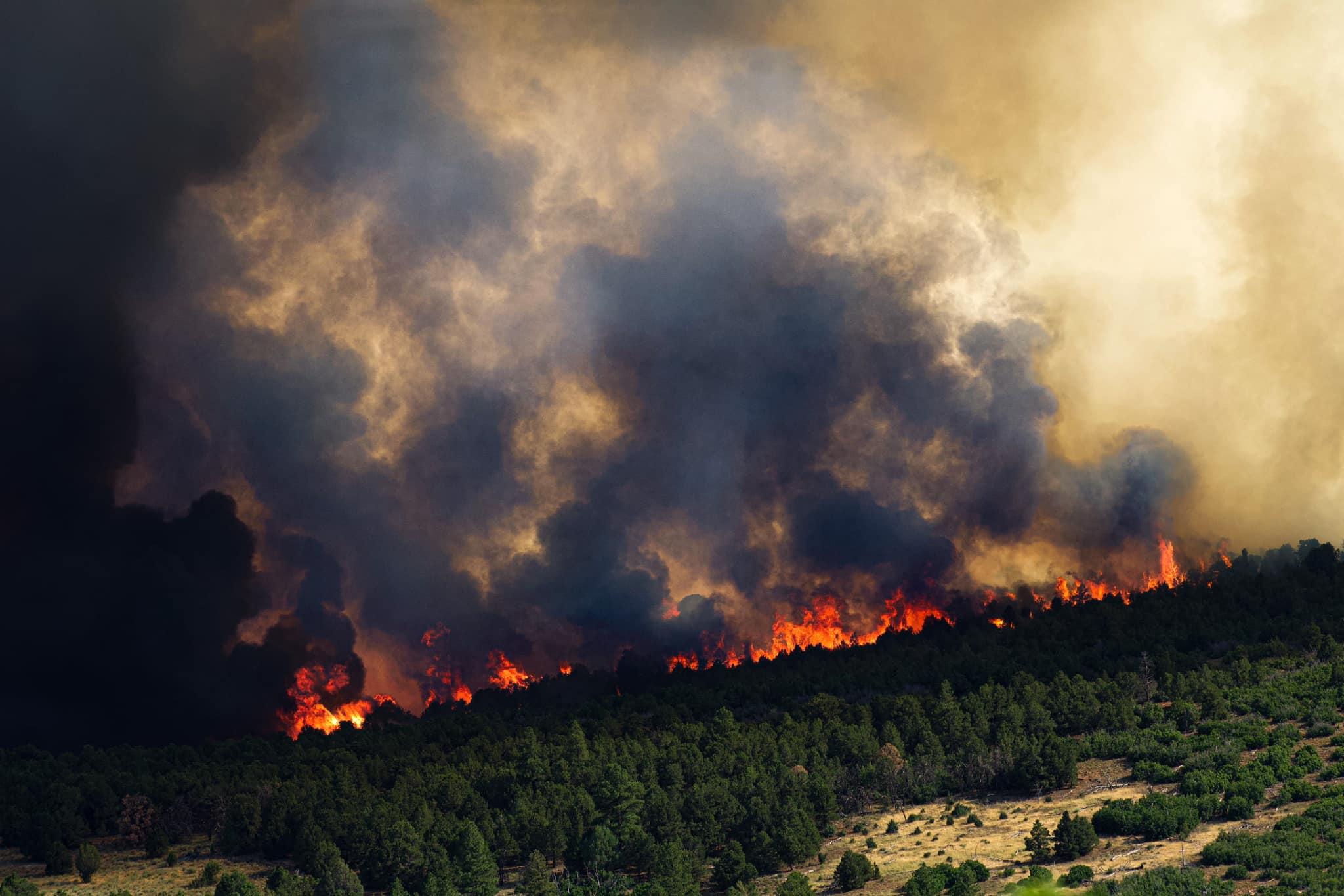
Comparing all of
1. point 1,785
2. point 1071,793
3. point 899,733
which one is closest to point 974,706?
point 899,733

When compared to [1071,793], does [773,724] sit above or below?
above

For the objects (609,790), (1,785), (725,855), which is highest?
(1,785)

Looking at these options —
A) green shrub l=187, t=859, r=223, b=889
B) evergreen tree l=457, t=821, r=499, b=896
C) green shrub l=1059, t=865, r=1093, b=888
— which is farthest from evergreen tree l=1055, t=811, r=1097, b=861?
green shrub l=187, t=859, r=223, b=889

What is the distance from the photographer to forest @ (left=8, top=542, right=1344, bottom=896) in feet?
420

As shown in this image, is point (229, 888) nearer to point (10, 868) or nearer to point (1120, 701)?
point (10, 868)

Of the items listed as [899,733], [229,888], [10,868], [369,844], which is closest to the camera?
[229,888]

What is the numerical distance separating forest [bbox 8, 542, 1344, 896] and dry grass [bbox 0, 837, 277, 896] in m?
1.55

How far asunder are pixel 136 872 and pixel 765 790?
6607 cm

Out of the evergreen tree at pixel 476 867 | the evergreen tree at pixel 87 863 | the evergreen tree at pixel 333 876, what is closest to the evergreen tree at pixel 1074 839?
the evergreen tree at pixel 476 867

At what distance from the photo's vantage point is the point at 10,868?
154 metres

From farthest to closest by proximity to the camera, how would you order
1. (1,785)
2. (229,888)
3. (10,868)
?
(1,785) < (10,868) < (229,888)

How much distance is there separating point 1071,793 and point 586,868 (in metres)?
50.0

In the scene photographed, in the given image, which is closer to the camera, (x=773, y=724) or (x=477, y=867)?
(x=477, y=867)

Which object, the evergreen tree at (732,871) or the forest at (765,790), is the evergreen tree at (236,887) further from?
the evergreen tree at (732,871)
